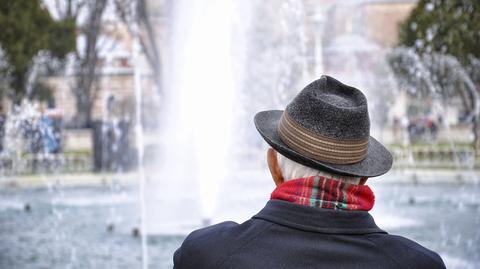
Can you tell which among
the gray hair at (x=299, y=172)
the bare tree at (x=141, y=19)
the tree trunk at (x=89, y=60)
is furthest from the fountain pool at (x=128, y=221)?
the tree trunk at (x=89, y=60)

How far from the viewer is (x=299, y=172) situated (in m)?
2.01

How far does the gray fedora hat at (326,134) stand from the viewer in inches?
77.5

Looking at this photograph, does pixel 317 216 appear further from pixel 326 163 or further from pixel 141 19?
pixel 141 19

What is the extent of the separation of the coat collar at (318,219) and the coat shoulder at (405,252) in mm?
41

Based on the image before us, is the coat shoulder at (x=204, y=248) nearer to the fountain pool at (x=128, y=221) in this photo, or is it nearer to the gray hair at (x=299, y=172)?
the gray hair at (x=299, y=172)

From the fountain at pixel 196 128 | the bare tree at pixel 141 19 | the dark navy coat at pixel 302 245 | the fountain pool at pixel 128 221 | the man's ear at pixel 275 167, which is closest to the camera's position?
the dark navy coat at pixel 302 245

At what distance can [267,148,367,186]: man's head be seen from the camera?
200 centimetres

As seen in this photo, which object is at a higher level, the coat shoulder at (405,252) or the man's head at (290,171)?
the man's head at (290,171)

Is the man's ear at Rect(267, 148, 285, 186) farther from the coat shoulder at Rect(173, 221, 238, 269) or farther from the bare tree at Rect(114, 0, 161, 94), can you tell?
the bare tree at Rect(114, 0, 161, 94)

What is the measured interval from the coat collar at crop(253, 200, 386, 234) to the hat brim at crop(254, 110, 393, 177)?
0.10 m

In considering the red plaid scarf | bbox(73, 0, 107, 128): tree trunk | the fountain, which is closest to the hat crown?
the red plaid scarf

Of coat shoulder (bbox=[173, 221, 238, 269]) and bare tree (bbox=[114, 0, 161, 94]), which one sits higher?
bare tree (bbox=[114, 0, 161, 94])

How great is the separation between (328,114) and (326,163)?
12 cm

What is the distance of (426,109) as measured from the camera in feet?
143
